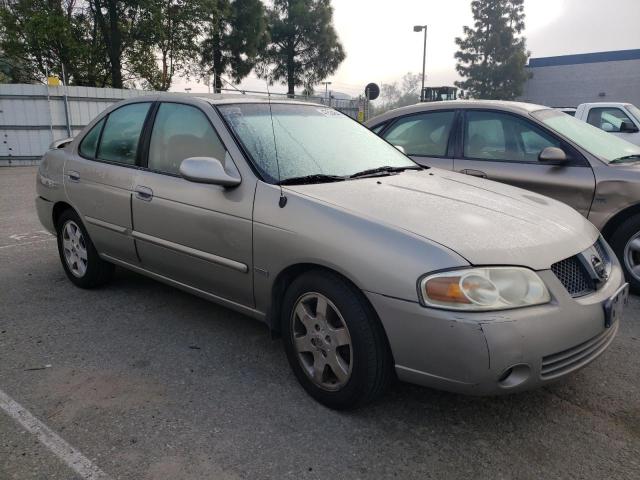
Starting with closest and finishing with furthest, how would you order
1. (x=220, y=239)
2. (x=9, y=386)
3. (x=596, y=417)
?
(x=596, y=417) → (x=9, y=386) → (x=220, y=239)

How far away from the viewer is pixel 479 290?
2.29 meters

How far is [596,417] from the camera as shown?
2.69m

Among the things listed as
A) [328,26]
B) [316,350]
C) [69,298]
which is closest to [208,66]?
[328,26]

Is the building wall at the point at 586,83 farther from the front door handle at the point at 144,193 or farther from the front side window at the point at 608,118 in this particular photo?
the front door handle at the point at 144,193

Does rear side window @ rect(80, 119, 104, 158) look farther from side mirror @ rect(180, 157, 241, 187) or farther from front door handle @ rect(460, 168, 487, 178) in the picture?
front door handle @ rect(460, 168, 487, 178)

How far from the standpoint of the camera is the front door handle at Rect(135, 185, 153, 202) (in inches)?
142

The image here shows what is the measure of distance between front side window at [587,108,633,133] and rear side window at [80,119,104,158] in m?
8.67

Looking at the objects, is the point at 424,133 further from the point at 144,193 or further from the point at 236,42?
the point at 236,42

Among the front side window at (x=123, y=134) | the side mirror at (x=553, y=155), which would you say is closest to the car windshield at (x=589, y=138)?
the side mirror at (x=553, y=155)

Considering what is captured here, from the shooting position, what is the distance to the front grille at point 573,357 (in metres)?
2.36

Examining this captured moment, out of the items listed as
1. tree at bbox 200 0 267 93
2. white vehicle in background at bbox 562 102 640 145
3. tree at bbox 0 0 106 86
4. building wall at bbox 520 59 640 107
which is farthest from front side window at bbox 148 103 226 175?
building wall at bbox 520 59 640 107

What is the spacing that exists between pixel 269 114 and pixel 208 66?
95.8ft

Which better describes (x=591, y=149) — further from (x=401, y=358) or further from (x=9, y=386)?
(x=9, y=386)

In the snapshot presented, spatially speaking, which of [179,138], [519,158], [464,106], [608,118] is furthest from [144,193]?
[608,118]
